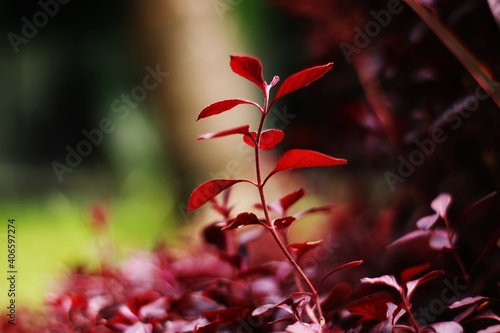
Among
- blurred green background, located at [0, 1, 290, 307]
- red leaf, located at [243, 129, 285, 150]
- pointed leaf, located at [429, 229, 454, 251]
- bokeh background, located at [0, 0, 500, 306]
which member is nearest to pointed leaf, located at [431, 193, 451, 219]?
pointed leaf, located at [429, 229, 454, 251]

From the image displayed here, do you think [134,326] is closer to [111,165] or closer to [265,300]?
[265,300]

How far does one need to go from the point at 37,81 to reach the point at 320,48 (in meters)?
7.77

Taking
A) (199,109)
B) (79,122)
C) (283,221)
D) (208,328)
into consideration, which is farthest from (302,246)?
(79,122)

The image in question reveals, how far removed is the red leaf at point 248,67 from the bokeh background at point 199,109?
372 mm

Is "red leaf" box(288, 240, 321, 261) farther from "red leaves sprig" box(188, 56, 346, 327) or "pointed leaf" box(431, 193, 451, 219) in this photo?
"pointed leaf" box(431, 193, 451, 219)

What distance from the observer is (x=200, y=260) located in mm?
1389

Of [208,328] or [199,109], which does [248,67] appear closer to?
[208,328]

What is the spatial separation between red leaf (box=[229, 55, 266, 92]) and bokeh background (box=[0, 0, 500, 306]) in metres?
0.37

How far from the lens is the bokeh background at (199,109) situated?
40.1 inches

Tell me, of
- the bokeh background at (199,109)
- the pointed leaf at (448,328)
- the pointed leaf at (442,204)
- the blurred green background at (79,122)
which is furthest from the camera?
the blurred green background at (79,122)

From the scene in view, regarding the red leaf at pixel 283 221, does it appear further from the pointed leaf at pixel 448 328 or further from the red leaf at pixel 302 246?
the pointed leaf at pixel 448 328

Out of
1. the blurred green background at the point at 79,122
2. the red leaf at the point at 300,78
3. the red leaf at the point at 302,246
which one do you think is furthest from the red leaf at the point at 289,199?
the blurred green background at the point at 79,122

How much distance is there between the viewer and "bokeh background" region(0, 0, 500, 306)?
1.02 metres

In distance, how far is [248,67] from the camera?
2.02 feet
